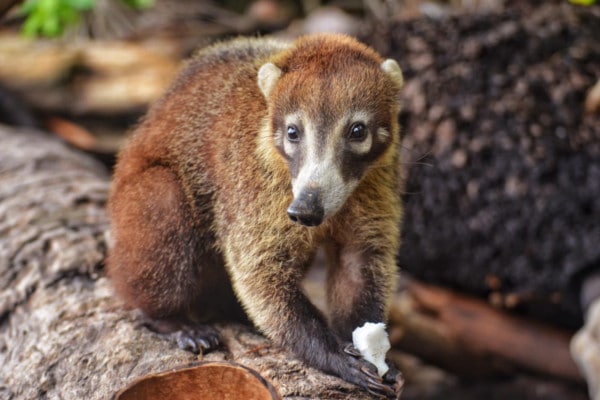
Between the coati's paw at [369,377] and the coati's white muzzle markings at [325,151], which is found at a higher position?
the coati's white muzzle markings at [325,151]


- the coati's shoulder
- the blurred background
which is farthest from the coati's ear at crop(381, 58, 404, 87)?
the blurred background

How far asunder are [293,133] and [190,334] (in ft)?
4.66

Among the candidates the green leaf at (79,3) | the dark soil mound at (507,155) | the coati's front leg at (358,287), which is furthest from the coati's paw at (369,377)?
the green leaf at (79,3)

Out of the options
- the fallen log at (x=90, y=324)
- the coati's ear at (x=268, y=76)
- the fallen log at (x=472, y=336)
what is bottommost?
the fallen log at (x=472, y=336)

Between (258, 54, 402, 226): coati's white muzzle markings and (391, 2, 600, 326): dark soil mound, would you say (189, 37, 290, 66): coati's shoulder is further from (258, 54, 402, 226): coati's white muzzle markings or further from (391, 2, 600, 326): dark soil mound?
(391, 2, 600, 326): dark soil mound

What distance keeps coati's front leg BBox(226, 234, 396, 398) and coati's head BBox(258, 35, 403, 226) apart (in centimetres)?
61

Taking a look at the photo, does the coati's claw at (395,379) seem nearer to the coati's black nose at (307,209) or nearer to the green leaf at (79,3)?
the coati's black nose at (307,209)

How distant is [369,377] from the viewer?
3.78 m

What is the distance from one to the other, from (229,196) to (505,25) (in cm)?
393

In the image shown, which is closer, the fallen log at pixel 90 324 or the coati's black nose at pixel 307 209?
the coati's black nose at pixel 307 209

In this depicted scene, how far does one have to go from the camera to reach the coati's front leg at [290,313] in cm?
382

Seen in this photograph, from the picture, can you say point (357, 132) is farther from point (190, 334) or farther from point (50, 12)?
point (50, 12)

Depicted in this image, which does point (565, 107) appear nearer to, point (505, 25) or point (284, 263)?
point (505, 25)

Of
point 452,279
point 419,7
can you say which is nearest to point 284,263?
point 452,279
